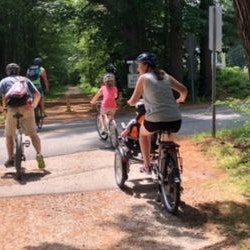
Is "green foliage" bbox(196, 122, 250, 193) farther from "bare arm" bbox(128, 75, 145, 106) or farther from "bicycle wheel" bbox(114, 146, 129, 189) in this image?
"bare arm" bbox(128, 75, 145, 106)

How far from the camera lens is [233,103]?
10.6 metres

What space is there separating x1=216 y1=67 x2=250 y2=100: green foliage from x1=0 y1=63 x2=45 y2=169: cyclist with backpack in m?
18.8

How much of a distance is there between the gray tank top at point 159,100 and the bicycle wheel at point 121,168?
126 cm

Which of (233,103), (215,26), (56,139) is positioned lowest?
(56,139)

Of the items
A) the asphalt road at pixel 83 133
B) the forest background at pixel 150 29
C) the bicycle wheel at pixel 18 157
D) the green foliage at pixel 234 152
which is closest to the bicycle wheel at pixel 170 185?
the green foliage at pixel 234 152

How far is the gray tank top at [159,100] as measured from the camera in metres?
7.13

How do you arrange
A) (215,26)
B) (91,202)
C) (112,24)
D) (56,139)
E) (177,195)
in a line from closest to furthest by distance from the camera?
(177,195), (91,202), (215,26), (56,139), (112,24)

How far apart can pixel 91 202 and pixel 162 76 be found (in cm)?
190

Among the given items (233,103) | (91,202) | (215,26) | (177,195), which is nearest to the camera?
(177,195)

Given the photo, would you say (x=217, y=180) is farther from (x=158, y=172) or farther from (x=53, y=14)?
(x=53, y=14)

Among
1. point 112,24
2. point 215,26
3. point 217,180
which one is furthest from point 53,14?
point 217,180

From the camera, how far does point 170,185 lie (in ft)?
23.1

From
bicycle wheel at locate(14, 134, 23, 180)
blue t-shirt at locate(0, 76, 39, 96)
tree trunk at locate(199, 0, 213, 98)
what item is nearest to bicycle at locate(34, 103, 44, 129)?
blue t-shirt at locate(0, 76, 39, 96)

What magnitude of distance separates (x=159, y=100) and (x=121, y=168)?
1.55 metres
